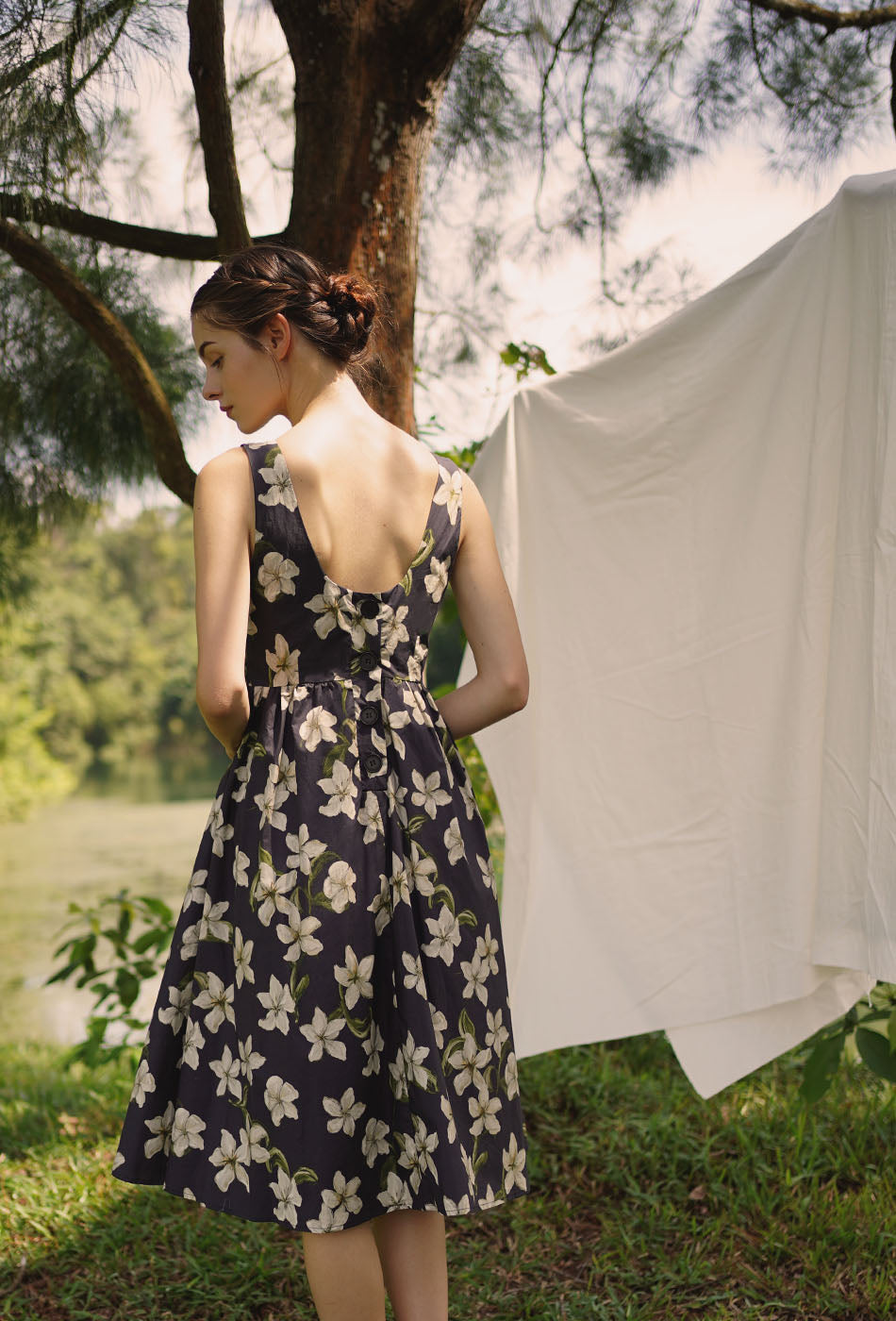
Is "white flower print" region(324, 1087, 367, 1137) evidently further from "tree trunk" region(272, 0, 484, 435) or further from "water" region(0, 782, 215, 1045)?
"water" region(0, 782, 215, 1045)

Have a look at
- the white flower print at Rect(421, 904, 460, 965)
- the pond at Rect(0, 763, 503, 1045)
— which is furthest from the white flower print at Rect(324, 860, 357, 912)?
the pond at Rect(0, 763, 503, 1045)

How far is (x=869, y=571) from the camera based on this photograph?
57.3 inches

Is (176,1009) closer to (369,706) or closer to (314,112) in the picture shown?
(369,706)

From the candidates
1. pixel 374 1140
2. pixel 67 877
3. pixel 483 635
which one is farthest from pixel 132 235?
pixel 67 877

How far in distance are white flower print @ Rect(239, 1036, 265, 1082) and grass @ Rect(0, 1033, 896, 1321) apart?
741mm

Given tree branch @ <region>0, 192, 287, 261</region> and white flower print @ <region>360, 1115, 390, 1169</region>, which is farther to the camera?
tree branch @ <region>0, 192, 287, 261</region>

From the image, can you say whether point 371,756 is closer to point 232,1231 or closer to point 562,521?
point 562,521

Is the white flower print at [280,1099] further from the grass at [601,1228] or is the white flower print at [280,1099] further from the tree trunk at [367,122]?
the tree trunk at [367,122]

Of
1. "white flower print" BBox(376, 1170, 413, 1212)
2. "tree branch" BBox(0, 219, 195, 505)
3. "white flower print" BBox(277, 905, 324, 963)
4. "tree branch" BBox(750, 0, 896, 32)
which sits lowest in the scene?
"white flower print" BBox(376, 1170, 413, 1212)

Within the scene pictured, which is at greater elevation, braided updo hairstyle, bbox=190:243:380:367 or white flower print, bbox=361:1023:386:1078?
braided updo hairstyle, bbox=190:243:380:367

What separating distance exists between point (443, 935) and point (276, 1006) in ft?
0.65

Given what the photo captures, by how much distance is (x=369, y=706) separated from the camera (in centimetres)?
130

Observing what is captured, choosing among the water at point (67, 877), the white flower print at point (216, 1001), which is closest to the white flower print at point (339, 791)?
the white flower print at point (216, 1001)

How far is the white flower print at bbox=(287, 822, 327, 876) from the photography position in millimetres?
1229
